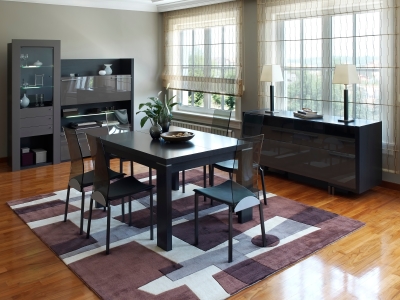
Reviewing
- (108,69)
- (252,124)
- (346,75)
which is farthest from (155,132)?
(108,69)

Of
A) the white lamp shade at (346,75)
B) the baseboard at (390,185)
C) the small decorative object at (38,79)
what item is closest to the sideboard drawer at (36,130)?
the small decorative object at (38,79)

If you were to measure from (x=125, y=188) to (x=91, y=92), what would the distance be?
11.4 feet

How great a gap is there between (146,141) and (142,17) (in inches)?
163

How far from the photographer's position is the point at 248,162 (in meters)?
3.50

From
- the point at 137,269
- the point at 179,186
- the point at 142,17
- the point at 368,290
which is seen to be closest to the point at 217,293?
the point at 137,269

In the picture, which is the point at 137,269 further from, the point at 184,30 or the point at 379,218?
the point at 184,30

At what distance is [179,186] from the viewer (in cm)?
539

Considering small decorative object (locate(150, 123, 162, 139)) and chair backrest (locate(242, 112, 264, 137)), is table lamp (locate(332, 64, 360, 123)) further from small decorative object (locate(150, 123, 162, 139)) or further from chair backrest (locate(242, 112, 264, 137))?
small decorative object (locate(150, 123, 162, 139))

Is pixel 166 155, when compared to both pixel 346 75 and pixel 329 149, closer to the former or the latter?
pixel 329 149

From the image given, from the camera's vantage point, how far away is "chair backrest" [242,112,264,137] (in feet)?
16.2

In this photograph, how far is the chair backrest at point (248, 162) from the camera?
136 inches

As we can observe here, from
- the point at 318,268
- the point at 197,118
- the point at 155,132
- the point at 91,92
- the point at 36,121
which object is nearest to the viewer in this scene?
the point at 318,268

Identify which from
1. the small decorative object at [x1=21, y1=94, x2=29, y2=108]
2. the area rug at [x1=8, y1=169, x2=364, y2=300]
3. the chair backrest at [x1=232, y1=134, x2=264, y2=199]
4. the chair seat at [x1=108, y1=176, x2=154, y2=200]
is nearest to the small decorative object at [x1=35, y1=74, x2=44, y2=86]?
the small decorative object at [x1=21, y1=94, x2=29, y2=108]

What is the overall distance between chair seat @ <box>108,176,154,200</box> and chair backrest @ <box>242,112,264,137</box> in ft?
5.24
